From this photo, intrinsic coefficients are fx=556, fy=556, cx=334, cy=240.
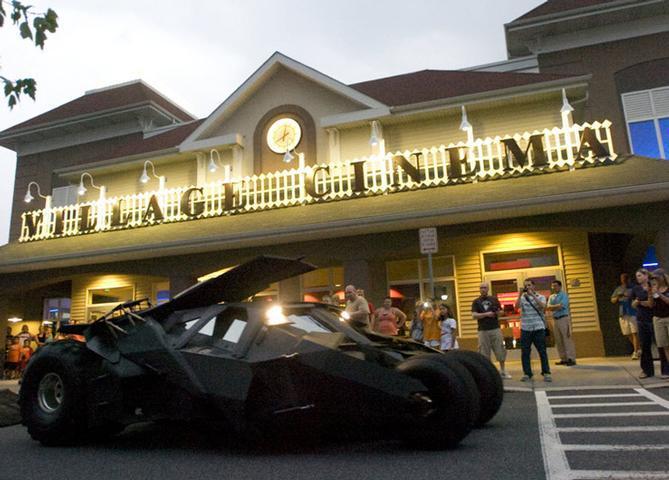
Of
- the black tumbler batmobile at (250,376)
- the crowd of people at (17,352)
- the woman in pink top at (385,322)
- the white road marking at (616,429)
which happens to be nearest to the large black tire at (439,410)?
the black tumbler batmobile at (250,376)

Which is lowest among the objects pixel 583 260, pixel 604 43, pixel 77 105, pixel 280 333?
pixel 280 333

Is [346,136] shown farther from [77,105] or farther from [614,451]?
[77,105]

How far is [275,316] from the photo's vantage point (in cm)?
514

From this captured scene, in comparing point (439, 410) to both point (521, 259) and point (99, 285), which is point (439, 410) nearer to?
point (521, 259)

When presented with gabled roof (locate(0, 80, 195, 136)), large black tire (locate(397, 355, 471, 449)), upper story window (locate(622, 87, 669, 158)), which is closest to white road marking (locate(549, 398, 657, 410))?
large black tire (locate(397, 355, 471, 449))

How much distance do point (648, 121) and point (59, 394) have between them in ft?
53.7

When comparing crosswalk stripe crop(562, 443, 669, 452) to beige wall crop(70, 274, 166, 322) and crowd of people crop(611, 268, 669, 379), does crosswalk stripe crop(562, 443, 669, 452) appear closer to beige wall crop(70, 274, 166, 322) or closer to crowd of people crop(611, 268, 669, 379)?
crowd of people crop(611, 268, 669, 379)

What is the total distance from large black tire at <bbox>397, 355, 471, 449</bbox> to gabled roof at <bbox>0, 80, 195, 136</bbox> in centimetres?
1923

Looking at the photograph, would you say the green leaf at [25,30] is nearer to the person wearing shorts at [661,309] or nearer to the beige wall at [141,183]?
the person wearing shorts at [661,309]

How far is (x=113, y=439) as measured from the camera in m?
5.82

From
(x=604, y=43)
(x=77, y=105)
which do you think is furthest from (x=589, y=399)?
(x=77, y=105)

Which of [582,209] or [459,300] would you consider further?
[459,300]

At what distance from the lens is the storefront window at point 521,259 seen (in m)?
13.2

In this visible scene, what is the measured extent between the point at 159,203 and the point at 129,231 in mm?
1043
